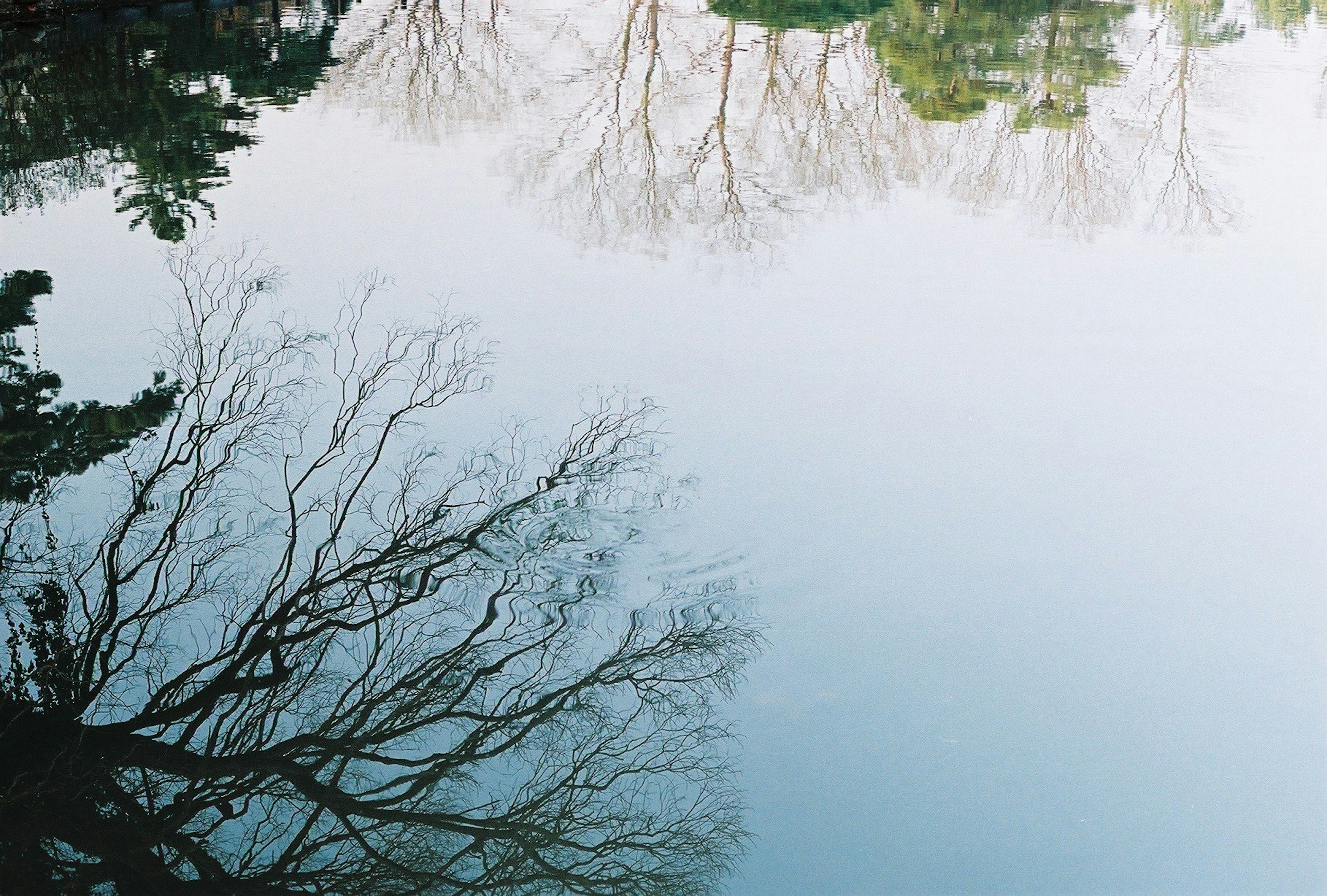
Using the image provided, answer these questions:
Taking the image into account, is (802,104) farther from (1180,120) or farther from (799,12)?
(799,12)

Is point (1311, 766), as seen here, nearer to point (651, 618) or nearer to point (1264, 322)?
point (651, 618)

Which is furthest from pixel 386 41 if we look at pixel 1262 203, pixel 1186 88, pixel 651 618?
pixel 651 618

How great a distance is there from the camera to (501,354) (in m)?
8.90

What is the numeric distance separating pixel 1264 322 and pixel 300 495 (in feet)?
23.2

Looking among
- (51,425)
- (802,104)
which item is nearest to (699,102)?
(802,104)

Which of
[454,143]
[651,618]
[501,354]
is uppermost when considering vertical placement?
[454,143]

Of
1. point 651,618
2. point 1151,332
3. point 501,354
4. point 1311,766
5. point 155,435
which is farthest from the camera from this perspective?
point 1151,332

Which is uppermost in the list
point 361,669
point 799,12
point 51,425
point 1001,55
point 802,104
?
point 799,12

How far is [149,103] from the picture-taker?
1475 cm

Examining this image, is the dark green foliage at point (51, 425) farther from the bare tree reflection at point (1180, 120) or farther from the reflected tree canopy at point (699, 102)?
the bare tree reflection at point (1180, 120)

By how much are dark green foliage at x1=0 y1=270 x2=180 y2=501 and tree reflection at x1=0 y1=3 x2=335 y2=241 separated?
2.77 meters

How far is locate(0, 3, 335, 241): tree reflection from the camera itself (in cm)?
1195

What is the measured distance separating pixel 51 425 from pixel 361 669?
308 centimetres

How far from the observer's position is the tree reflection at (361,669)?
511 centimetres
